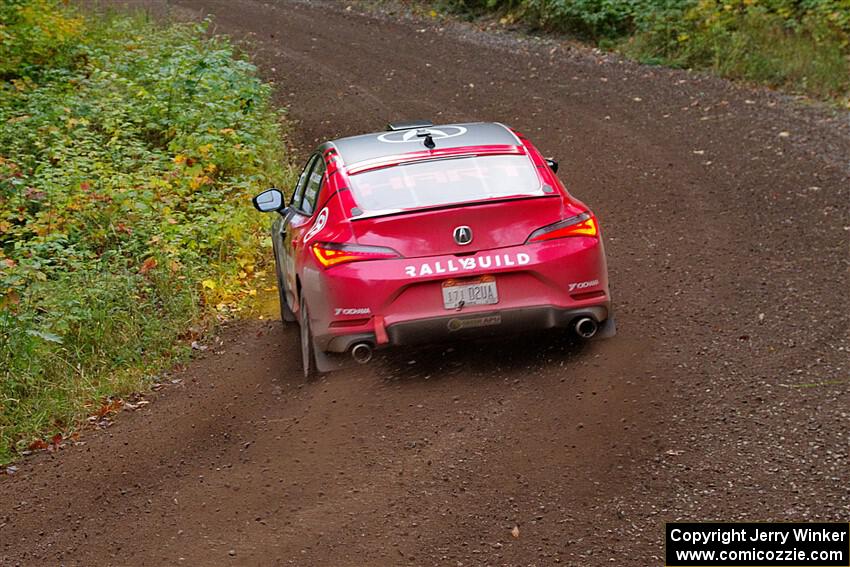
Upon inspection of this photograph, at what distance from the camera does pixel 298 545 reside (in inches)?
227

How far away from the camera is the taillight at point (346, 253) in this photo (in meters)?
7.36

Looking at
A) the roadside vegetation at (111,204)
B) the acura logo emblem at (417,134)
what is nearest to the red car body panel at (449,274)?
the acura logo emblem at (417,134)


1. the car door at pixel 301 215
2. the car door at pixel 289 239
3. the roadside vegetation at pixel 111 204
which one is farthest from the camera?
the roadside vegetation at pixel 111 204

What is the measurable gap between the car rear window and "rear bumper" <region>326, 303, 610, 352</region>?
0.76 meters

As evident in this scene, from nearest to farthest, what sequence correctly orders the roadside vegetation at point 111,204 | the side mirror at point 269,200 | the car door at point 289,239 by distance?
the car door at point 289,239 < the side mirror at point 269,200 < the roadside vegetation at point 111,204

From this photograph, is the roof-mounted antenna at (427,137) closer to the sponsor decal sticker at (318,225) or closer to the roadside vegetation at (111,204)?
the sponsor decal sticker at (318,225)

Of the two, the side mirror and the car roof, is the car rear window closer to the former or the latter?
the car roof

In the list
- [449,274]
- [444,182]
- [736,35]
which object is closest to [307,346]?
[449,274]

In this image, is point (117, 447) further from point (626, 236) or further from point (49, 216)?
point (626, 236)

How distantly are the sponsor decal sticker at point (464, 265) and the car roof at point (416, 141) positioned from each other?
1205mm

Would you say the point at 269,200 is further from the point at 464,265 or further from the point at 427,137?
the point at 464,265

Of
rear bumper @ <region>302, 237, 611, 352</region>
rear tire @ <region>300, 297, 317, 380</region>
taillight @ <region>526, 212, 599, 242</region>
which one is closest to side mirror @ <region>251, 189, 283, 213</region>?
rear tire @ <region>300, 297, 317, 380</region>

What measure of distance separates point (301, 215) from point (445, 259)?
184 centimetres

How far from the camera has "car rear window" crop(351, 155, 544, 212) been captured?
7602 millimetres
